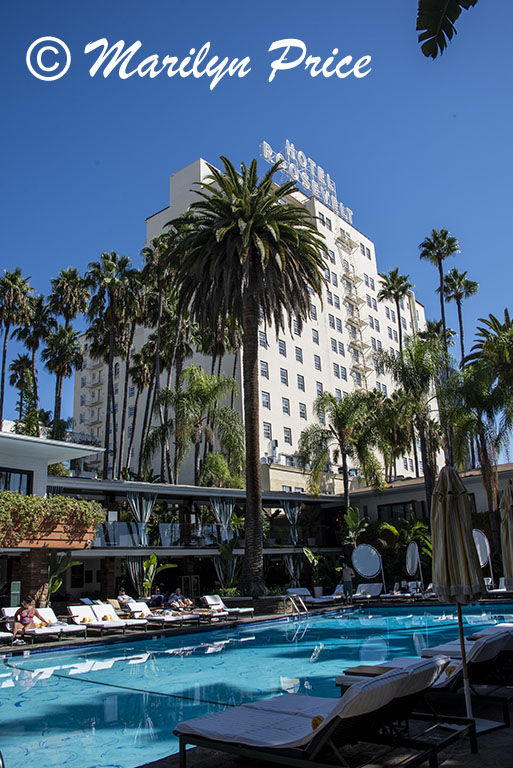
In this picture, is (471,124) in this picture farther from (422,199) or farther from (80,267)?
(80,267)

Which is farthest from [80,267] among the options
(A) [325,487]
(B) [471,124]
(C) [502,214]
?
(B) [471,124]

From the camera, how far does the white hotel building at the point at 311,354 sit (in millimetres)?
48500

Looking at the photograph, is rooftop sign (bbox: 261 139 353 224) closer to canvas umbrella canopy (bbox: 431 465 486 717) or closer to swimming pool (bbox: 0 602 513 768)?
swimming pool (bbox: 0 602 513 768)

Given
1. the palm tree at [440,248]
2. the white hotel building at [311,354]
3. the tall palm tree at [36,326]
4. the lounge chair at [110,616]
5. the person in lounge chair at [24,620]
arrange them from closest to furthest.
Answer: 1. the person in lounge chair at [24,620]
2. the lounge chair at [110,616]
3. the tall palm tree at [36,326]
4. the white hotel building at [311,354]
5. the palm tree at [440,248]

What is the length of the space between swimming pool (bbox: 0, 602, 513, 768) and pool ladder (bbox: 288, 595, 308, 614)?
2.45 meters

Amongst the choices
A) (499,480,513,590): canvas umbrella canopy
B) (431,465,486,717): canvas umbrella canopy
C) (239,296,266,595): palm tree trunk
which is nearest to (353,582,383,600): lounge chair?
(239,296,266,595): palm tree trunk

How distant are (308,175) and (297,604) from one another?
49452 mm

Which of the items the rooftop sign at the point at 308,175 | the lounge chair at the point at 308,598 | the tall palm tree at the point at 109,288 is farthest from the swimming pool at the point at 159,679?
the rooftop sign at the point at 308,175

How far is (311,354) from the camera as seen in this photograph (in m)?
55.6

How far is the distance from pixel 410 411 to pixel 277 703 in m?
27.3

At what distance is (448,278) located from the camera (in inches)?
2176

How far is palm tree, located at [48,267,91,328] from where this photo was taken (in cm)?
4269

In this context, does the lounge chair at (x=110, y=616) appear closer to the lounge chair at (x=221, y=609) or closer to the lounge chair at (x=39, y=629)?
the lounge chair at (x=39, y=629)

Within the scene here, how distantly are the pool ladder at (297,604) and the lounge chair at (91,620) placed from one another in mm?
7914
